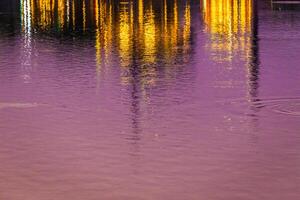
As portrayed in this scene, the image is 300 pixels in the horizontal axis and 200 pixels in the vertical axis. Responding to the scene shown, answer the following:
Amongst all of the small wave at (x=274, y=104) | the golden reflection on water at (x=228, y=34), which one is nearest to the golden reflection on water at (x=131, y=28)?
the golden reflection on water at (x=228, y=34)

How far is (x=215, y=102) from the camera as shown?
19000mm

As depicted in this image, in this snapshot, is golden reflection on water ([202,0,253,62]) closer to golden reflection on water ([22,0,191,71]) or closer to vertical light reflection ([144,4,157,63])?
golden reflection on water ([22,0,191,71])

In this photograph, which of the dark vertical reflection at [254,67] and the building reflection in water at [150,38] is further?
the building reflection in water at [150,38]

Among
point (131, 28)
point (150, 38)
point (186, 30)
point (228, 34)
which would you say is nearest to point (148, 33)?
point (186, 30)

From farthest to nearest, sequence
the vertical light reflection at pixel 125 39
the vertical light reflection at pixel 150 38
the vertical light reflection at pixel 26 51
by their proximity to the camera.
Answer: the vertical light reflection at pixel 150 38
the vertical light reflection at pixel 125 39
the vertical light reflection at pixel 26 51

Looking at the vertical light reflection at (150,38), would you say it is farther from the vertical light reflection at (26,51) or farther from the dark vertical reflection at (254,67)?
the vertical light reflection at (26,51)

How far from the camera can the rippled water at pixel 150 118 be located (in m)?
11.8

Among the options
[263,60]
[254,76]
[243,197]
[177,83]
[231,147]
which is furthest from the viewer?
[263,60]

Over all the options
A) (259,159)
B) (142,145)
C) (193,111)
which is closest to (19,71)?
(193,111)

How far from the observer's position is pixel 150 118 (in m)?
17.1

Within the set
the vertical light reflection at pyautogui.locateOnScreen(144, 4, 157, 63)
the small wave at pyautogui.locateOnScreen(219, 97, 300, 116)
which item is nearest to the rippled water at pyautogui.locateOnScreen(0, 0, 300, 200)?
the small wave at pyautogui.locateOnScreen(219, 97, 300, 116)

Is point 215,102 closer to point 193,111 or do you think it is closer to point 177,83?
point 193,111

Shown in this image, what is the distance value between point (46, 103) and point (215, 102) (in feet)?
10.8

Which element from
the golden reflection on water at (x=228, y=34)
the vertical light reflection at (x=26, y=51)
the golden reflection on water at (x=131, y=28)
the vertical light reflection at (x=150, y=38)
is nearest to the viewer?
the vertical light reflection at (x=26, y=51)
